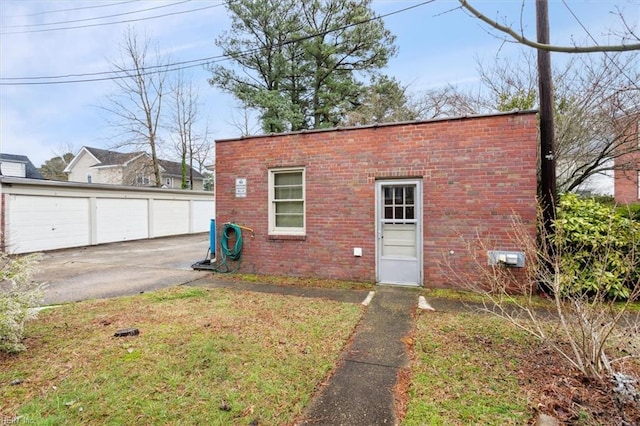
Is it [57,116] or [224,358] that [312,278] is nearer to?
[224,358]

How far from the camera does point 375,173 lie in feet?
20.7

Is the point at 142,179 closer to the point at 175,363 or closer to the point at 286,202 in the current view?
the point at 286,202

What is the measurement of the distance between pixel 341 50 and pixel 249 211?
12.6m

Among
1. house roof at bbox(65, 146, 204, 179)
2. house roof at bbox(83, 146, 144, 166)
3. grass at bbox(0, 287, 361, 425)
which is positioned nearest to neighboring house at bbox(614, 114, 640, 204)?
grass at bbox(0, 287, 361, 425)

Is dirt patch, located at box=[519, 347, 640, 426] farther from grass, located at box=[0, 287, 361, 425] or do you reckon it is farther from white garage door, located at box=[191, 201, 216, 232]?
white garage door, located at box=[191, 201, 216, 232]

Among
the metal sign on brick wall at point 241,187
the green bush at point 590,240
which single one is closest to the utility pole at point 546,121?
the green bush at point 590,240

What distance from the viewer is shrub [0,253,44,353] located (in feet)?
10.4

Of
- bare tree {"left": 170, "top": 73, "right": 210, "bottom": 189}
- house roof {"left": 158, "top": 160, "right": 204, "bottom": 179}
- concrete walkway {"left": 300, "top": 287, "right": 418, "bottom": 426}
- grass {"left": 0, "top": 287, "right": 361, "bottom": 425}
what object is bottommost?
concrete walkway {"left": 300, "top": 287, "right": 418, "bottom": 426}

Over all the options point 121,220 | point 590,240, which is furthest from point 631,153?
point 121,220

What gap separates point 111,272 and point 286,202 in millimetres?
5045

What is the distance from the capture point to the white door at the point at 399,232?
20.1ft

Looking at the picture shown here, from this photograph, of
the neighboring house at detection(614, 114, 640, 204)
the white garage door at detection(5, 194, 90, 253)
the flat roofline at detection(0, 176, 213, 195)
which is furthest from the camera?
the white garage door at detection(5, 194, 90, 253)

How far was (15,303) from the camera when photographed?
331 cm

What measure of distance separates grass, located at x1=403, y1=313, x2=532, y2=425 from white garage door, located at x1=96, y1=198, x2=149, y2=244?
15.2 meters
